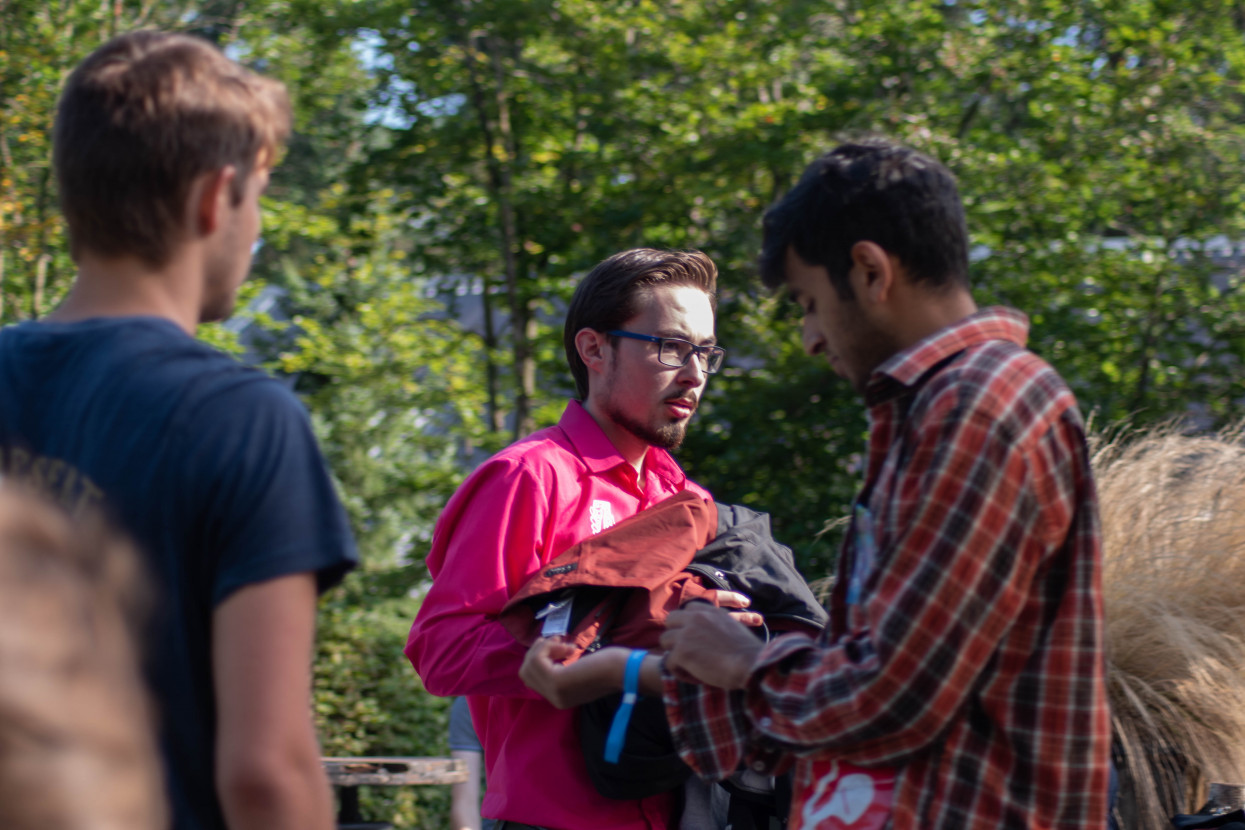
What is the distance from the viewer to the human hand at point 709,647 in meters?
1.53

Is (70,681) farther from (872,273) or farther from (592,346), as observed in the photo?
(592,346)

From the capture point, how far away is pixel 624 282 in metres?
2.63

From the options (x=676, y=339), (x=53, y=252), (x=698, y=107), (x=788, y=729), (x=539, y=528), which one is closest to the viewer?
(x=788, y=729)

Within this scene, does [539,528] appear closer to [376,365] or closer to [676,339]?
[676,339]

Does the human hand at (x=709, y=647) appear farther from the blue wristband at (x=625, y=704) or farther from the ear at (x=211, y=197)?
the ear at (x=211, y=197)

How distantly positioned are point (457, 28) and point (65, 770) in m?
8.00

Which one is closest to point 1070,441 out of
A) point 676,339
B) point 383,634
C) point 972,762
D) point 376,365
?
point 972,762

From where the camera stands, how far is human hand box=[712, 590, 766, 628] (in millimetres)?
2096

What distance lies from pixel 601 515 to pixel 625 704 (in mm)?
692

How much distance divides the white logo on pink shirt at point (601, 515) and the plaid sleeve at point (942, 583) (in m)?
1.10

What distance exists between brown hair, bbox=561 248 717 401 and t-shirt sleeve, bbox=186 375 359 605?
1.43 metres

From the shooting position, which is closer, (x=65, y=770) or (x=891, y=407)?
(x=65, y=770)

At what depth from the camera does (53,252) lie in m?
10.1

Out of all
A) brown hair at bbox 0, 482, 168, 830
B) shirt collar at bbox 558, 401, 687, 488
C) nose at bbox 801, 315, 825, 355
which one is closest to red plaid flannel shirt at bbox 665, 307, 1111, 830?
nose at bbox 801, 315, 825, 355
